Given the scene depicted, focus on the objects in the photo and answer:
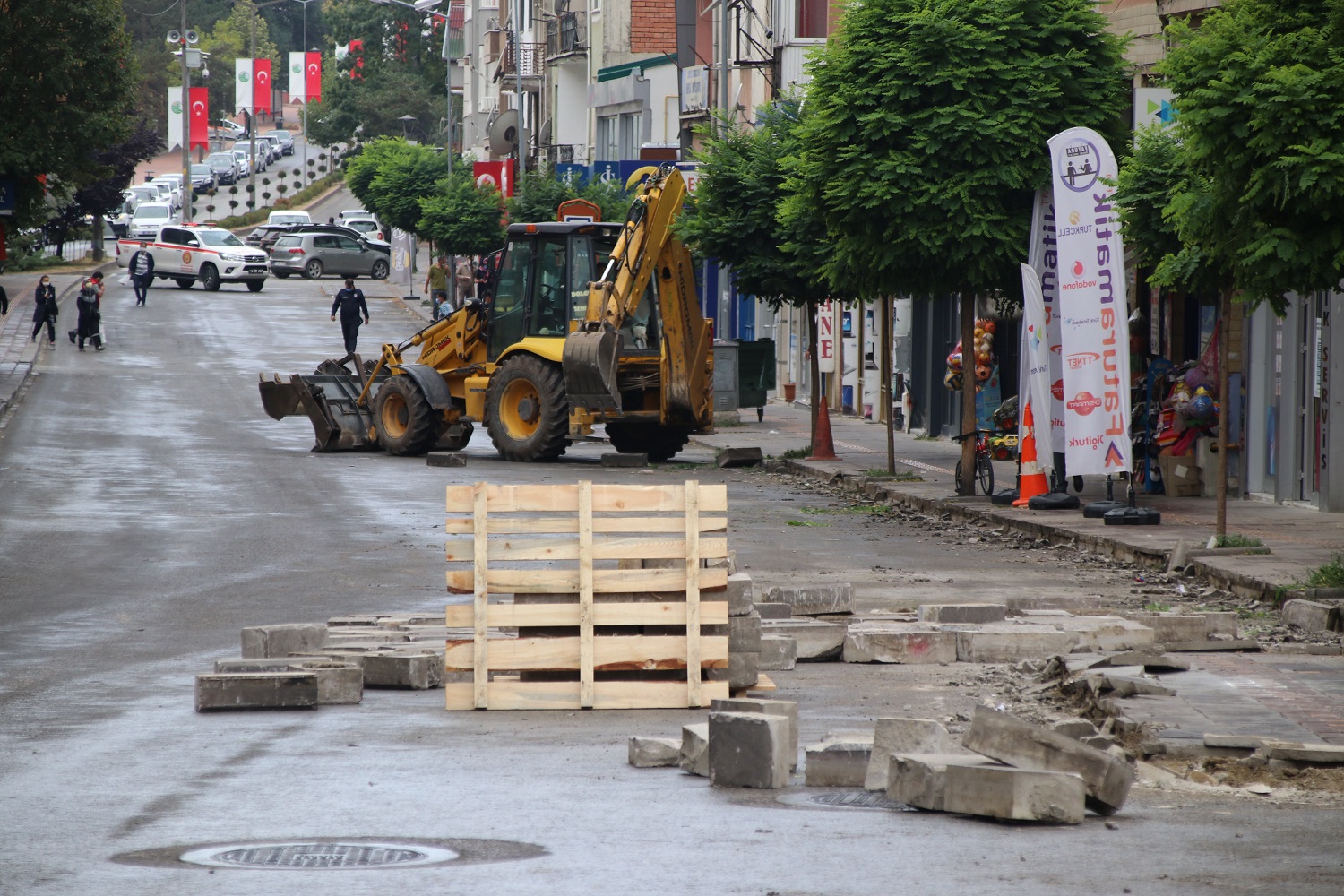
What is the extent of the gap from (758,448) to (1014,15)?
8.88 metres

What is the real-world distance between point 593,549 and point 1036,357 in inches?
380

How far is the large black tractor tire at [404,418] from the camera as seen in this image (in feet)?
85.1

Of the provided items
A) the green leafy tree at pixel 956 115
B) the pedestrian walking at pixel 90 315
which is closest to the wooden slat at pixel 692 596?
the green leafy tree at pixel 956 115

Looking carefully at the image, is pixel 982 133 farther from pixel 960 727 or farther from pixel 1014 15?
pixel 960 727

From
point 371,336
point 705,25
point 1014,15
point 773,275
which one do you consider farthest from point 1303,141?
point 371,336

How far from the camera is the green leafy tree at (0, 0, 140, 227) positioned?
34.5m

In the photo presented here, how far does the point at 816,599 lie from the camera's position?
12.0 meters

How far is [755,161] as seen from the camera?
26312 mm

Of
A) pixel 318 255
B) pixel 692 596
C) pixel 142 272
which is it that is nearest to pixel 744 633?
pixel 692 596

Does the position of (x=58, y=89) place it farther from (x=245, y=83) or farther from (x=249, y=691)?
(x=245, y=83)

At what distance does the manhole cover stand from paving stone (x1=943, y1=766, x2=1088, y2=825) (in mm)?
1982

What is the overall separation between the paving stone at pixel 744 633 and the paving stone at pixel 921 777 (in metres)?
2.50

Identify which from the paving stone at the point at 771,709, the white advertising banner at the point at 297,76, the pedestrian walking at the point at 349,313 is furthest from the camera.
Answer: the white advertising banner at the point at 297,76

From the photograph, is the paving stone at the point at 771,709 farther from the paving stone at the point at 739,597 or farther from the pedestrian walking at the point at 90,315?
the pedestrian walking at the point at 90,315
